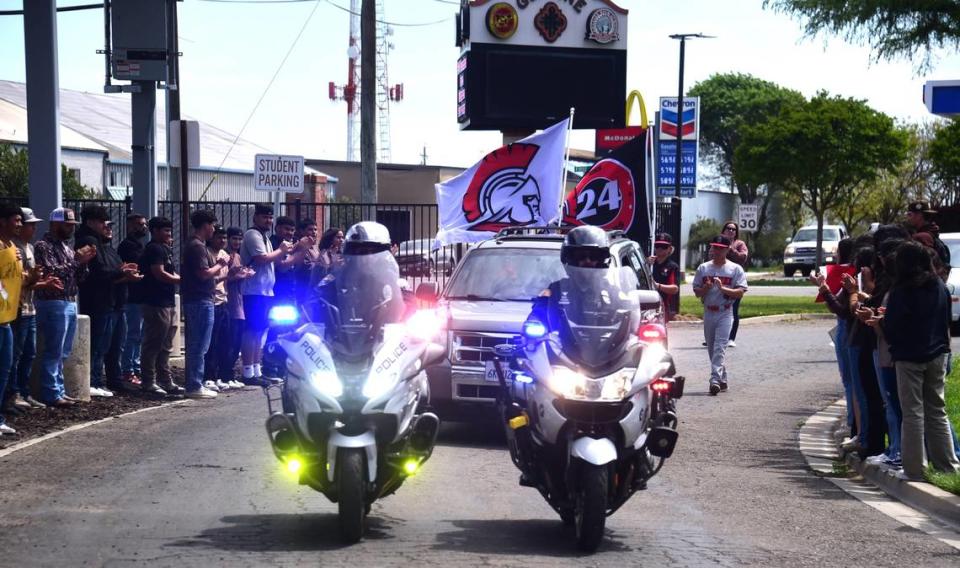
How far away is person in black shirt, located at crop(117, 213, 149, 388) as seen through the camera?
1545 centimetres

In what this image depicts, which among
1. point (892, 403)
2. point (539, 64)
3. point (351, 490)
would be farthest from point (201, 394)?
point (539, 64)

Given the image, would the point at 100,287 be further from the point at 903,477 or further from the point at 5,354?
the point at 903,477

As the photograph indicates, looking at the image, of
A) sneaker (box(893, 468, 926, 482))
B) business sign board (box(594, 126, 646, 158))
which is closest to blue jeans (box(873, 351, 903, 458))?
sneaker (box(893, 468, 926, 482))

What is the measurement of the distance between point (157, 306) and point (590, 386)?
27.8ft

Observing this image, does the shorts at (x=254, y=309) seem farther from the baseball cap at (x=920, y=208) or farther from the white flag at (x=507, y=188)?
the baseball cap at (x=920, y=208)

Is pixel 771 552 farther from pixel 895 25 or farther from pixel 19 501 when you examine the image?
pixel 895 25

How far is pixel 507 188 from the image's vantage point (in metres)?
16.9

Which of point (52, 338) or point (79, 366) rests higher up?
point (52, 338)

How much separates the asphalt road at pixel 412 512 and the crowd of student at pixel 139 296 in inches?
45.9

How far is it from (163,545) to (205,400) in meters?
7.67

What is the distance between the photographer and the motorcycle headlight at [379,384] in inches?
309

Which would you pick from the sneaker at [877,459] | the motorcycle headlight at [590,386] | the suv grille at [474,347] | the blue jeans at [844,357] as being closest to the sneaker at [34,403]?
the suv grille at [474,347]

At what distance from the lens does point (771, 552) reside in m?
8.04

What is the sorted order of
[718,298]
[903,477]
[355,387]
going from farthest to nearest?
1. [718,298]
2. [903,477]
3. [355,387]
